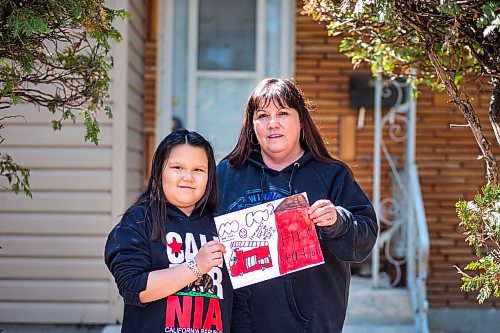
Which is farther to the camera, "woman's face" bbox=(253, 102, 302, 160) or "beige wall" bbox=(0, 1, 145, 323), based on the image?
"beige wall" bbox=(0, 1, 145, 323)

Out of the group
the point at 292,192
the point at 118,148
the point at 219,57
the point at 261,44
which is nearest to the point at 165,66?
the point at 219,57

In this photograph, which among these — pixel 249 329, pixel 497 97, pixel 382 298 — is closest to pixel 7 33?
pixel 249 329

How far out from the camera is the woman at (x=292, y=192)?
8.38 feet

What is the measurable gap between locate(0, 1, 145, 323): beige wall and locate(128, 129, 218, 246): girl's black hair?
2406 mm

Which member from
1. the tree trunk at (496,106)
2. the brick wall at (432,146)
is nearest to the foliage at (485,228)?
the tree trunk at (496,106)

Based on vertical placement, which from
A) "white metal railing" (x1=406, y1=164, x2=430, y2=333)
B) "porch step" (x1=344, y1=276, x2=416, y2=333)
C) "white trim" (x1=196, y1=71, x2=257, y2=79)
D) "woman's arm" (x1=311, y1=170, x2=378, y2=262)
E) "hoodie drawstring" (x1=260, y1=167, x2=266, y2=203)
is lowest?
"porch step" (x1=344, y1=276, x2=416, y2=333)

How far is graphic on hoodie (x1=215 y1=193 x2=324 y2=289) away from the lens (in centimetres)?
247

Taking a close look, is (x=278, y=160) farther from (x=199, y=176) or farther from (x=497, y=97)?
(x=497, y=97)

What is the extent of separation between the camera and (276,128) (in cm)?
270

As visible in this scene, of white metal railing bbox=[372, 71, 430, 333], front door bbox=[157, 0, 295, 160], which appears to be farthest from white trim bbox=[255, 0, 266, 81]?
white metal railing bbox=[372, 71, 430, 333]

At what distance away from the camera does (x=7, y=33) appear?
8.14ft

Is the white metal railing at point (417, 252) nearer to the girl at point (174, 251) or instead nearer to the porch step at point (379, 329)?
the porch step at point (379, 329)

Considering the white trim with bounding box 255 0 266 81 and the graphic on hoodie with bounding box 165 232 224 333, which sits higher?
the white trim with bounding box 255 0 266 81

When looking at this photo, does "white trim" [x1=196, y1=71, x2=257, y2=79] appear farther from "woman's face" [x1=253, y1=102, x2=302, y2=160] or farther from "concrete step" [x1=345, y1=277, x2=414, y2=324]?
"woman's face" [x1=253, y1=102, x2=302, y2=160]
